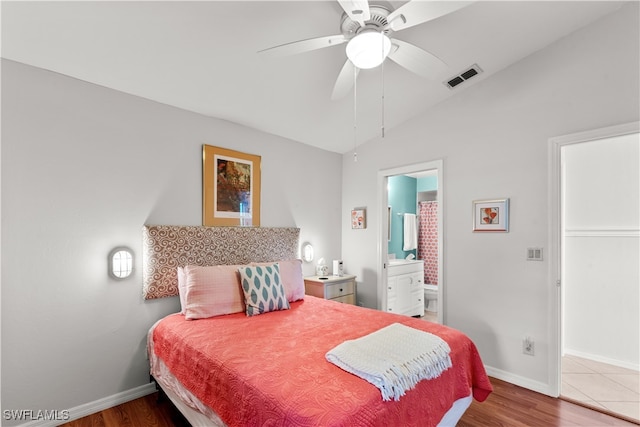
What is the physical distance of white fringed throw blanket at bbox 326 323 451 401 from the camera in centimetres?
138

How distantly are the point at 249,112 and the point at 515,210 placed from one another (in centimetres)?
268

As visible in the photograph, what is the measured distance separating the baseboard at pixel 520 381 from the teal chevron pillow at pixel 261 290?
6.65 feet

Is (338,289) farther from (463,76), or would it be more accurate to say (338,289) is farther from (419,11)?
(419,11)

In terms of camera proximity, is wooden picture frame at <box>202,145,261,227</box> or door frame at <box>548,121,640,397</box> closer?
door frame at <box>548,121,640,397</box>

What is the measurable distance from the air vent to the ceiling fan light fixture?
1494 millimetres

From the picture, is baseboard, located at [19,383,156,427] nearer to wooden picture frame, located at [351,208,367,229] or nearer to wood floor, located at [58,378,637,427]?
wood floor, located at [58,378,637,427]

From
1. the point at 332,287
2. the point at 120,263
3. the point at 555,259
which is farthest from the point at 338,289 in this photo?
the point at 120,263

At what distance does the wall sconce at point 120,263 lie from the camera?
7.80ft

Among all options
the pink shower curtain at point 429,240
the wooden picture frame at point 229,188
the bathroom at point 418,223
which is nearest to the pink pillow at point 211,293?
the wooden picture frame at point 229,188

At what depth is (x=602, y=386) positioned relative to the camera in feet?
8.98

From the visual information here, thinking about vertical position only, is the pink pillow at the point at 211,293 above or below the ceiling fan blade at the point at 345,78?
below

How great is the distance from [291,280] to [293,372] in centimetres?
153

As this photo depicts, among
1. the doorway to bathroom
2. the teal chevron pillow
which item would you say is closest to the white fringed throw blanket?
the teal chevron pillow

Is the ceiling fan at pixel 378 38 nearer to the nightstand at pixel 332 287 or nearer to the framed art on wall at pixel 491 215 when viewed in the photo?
the framed art on wall at pixel 491 215
